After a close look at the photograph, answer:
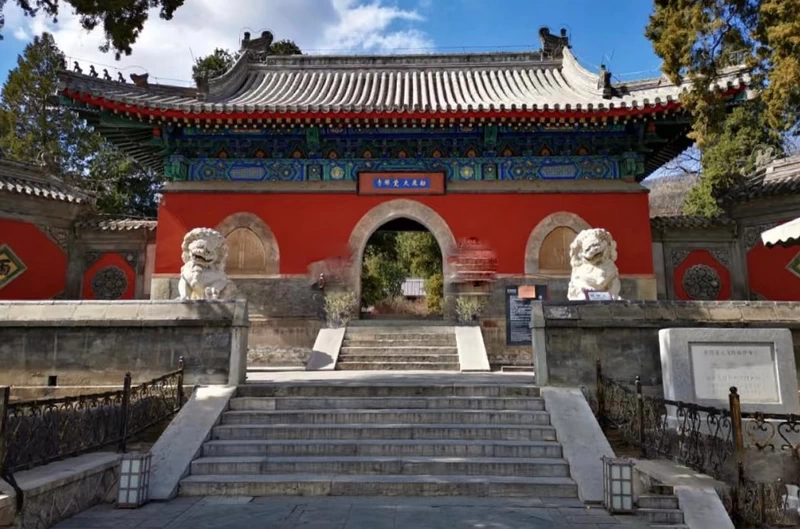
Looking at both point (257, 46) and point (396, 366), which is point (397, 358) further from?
point (257, 46)

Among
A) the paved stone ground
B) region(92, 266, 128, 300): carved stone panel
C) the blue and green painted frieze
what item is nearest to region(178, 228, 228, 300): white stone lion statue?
the blue and green painted frieze

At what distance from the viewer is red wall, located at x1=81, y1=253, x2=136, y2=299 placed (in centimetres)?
1209

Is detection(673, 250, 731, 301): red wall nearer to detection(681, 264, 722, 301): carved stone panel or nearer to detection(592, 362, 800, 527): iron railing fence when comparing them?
detection(681, 264, 722, 301): carved stone panel

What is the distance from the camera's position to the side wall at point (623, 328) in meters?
6.85

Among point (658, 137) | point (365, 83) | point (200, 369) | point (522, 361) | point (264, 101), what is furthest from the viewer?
point (365, 83)

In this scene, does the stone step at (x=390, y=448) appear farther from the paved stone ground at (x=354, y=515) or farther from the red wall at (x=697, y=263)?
the red wall at (x=697, y=263)

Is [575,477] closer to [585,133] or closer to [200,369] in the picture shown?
[200,369]

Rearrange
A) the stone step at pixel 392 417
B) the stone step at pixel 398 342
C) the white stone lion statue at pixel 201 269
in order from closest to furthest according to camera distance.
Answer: the stone step at pixel 392 417 < the white stone lion statue at pixel 201 269 < the stone step at pixel 398 342

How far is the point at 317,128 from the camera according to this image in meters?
11.6

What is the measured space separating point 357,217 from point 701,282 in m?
7.45

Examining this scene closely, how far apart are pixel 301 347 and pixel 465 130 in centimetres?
557

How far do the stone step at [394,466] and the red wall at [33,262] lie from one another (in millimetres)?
8438

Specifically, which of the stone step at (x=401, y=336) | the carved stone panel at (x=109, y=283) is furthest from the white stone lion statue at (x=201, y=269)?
the carved stone panel at (x=109, y=283)

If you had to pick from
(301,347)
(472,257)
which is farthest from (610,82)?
(301,347)
